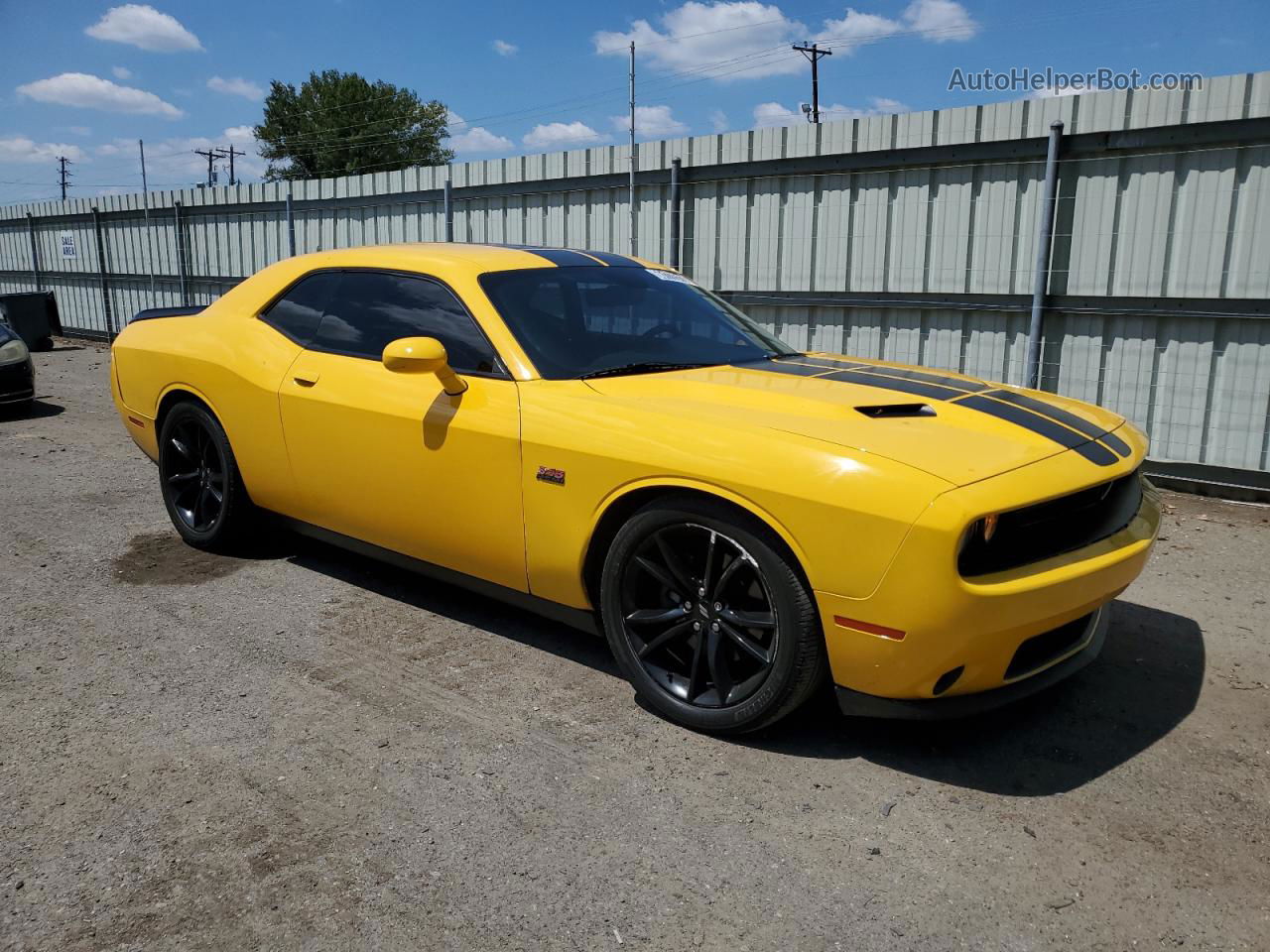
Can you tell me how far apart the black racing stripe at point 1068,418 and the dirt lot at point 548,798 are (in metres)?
0.94

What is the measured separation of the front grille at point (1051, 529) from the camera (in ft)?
8.80

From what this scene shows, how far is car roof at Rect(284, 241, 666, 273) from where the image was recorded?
4066 mm

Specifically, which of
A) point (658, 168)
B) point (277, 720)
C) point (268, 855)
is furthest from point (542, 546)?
point (658, 168)

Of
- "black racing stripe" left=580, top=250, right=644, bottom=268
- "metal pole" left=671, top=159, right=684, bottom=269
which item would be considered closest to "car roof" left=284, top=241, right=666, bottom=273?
"black racing stripe" left=580, top=250, right=644, bottom=268

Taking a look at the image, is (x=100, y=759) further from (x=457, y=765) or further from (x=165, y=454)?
(x=165, y=454)

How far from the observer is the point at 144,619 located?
422 cm

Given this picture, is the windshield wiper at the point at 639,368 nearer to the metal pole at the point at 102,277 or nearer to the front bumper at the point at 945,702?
the front bumper at the point at 945,702

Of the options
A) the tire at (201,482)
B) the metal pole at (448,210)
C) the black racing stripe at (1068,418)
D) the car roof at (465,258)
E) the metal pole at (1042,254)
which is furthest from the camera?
the metal pole at (448,210)

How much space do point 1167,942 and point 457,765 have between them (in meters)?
1.95

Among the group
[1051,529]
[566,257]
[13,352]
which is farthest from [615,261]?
[13,352]

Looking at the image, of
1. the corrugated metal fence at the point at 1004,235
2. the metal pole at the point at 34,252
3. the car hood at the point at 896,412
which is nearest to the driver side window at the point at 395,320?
the car hood at the point at 896,412

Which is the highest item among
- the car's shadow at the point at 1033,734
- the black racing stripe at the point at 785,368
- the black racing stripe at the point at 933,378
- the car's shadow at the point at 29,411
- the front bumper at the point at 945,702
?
the black racing stripe at the point at 785,368

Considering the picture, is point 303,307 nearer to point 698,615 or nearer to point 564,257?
point 564,257

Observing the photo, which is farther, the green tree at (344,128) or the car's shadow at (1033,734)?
the green tree at (344,128)
